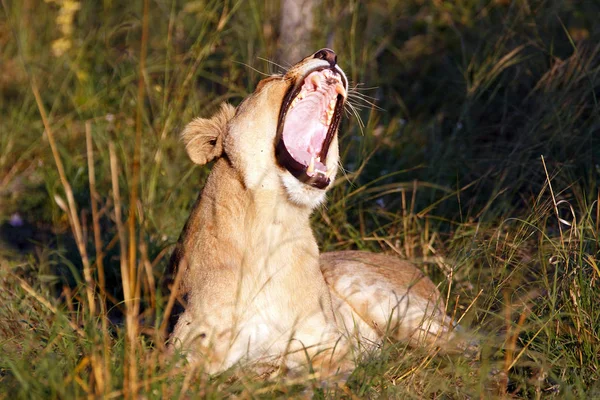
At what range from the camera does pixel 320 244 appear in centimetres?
478

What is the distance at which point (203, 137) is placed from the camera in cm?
364

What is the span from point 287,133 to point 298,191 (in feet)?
1.13

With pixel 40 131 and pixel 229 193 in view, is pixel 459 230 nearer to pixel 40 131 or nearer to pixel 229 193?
pixel 229 193

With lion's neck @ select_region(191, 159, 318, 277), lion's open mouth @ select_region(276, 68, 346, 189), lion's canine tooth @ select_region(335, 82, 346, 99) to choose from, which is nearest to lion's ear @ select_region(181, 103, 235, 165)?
lion's neck @ select_region(191, 159, 318, 277)

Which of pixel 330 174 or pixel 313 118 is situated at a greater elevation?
pixel 313 118

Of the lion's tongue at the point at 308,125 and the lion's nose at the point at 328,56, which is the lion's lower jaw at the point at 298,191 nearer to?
the lion's tongue at the point at 308,125

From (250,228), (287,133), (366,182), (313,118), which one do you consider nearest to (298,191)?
(250,228)

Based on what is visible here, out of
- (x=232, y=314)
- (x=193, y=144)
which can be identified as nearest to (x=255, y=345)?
(x=232, y=314)

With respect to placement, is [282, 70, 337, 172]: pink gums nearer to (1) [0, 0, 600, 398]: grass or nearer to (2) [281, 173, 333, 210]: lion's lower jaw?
(2) [281, 173, 333, 210]: lion's lower jaw

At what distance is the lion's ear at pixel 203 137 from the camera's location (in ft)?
11.9

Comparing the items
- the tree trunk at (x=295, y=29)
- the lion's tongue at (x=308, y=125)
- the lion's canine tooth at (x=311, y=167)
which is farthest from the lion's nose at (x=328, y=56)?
the tree trunk at (x=295, y=29)

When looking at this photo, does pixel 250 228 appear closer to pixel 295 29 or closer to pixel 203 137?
pixel 203 137

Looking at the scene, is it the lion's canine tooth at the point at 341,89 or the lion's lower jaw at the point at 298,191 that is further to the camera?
the lion's canine tooth at the point at 341,89

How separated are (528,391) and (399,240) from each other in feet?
4.99
